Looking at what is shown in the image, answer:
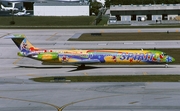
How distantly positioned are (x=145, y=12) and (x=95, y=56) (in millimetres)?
109681

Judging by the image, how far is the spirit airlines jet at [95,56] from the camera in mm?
62625

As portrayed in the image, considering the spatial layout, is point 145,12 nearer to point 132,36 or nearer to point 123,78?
point 132,36

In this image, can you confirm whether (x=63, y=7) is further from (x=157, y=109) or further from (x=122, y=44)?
(x=157, y=109)

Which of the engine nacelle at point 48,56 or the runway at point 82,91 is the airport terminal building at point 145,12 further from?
the engine nacelle at point 48,56

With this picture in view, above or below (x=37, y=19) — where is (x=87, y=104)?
above

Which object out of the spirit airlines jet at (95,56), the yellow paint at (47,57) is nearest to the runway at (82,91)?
the spirit airlines jet at (95,56)

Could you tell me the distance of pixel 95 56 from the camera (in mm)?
63656

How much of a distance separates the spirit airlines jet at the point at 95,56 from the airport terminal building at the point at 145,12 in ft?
348

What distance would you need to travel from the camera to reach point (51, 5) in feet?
624

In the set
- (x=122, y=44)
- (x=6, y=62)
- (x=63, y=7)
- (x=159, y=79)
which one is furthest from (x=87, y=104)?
(x=63, y=7)

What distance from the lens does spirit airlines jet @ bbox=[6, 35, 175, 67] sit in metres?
62.6

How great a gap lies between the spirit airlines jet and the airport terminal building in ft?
348

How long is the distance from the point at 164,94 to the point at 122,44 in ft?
157

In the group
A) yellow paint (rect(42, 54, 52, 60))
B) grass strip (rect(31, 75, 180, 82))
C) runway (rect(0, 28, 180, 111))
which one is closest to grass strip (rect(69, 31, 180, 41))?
runway (rect(0, 28, 180, 111))
